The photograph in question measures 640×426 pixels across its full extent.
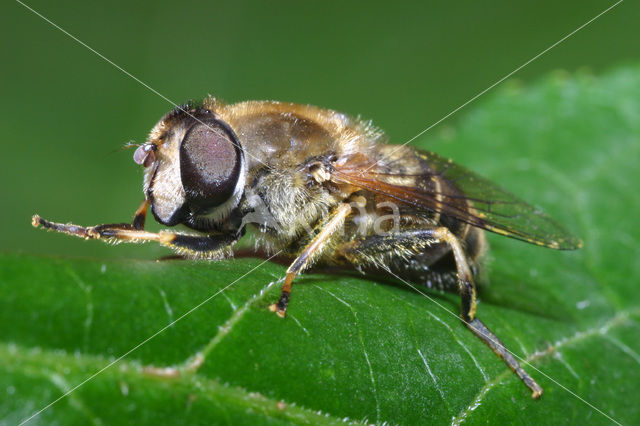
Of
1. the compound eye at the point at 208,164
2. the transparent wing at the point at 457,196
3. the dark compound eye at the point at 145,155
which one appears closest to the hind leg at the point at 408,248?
the transparent wing at the point at 457,196

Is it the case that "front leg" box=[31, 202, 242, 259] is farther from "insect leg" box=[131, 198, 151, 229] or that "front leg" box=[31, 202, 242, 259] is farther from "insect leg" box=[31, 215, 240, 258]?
→ "insect leg" box=[131, 198, 151, 229]

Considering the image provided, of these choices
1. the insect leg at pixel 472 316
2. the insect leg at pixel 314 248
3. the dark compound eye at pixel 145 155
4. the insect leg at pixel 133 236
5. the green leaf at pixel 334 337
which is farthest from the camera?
the dark compound eye at pixel 145 155

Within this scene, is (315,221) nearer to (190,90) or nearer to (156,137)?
(156,137)

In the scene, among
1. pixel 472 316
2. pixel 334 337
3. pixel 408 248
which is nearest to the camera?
pixel 334 337

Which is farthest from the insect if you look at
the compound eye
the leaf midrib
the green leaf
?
the leaf midrib

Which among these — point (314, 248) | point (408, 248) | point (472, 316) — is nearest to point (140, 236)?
point (314, 248)

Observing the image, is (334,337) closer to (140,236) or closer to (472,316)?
(472,316)

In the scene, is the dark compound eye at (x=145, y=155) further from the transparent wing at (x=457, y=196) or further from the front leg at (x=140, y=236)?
the transparent wing at (x=457, y=196)
